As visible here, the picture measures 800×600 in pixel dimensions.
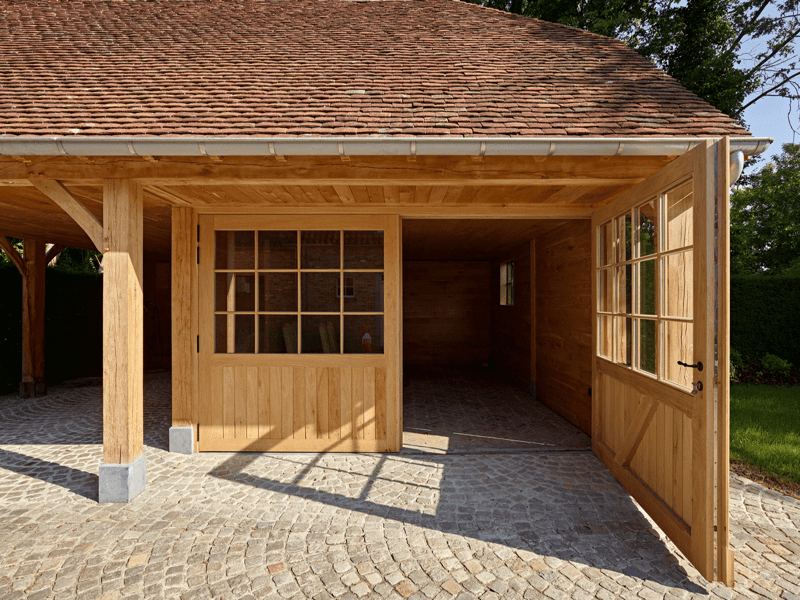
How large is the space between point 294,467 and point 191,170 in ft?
8.51

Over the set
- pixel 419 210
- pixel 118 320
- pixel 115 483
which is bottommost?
pixel 115 483

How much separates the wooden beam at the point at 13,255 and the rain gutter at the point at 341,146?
425 centimetres

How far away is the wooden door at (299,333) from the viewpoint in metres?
3.89

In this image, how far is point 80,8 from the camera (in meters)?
5.32

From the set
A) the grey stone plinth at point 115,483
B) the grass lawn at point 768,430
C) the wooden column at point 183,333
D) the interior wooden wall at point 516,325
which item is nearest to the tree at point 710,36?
the interior wooden wall at point 516,325

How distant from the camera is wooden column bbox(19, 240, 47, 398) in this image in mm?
6055

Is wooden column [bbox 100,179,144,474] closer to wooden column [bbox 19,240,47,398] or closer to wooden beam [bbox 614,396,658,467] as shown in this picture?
wooden beam [bbox 614,396,658,467]

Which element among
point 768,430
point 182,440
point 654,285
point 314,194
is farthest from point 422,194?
point 768,430

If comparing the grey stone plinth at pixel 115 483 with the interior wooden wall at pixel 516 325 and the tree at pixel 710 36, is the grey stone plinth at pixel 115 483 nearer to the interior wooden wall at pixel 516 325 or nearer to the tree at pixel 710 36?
the interior wooden wall at pixel 516 325

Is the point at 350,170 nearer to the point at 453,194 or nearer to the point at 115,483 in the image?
the point at 453,194

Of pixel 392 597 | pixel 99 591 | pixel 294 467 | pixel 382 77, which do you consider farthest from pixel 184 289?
pixel 392 597

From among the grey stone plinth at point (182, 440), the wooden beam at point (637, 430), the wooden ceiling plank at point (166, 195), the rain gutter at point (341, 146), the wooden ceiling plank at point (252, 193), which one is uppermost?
the rain gutter at point (341, 146)

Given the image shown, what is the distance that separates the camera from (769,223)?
460 inches

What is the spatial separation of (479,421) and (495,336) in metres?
4.13
